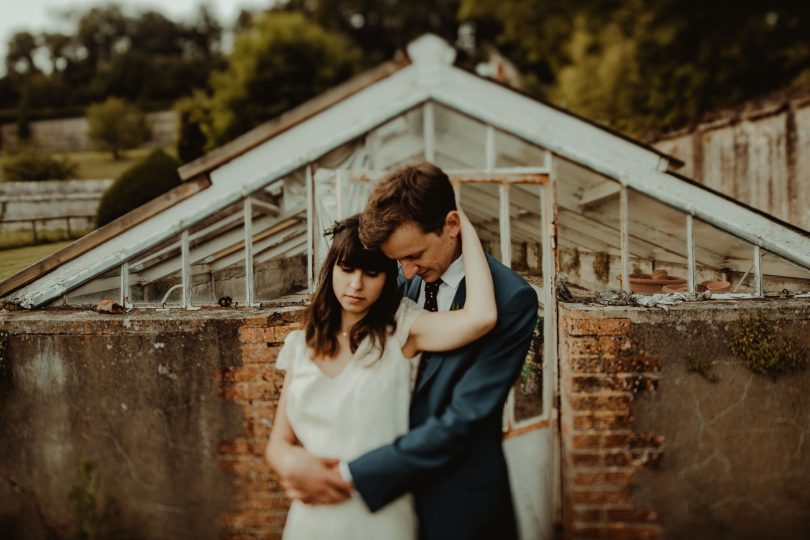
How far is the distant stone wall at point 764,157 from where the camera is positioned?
17.9ft

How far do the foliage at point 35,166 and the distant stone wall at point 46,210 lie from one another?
0.09m

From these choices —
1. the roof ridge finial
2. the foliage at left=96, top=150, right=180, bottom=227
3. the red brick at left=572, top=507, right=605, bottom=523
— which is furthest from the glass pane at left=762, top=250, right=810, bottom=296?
the foliage at left=96, top=150, right=180, bottom=227

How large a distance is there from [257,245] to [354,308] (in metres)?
2.14

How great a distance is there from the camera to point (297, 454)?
1.92 m

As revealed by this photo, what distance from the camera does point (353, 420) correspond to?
1.93 metres

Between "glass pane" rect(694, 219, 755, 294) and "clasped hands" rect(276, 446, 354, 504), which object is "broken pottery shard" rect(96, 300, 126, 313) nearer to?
"clasped hands" rect(276, 446, 354, 504)

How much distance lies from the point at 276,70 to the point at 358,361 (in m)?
11.7

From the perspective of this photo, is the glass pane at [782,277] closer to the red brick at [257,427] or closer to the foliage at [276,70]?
the red brick at [257,427]

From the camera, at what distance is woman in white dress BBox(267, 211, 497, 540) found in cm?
194

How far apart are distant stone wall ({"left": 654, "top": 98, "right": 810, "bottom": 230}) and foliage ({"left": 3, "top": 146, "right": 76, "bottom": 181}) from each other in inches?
254

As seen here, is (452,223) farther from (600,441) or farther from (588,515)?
(588,515)

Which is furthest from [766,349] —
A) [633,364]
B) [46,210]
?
[46,210]

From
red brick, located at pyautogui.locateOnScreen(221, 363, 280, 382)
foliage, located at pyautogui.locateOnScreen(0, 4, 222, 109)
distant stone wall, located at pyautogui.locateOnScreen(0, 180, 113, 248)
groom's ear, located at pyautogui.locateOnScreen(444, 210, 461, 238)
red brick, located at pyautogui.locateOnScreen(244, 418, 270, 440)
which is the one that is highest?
foliage, located at pyautogui.locateOnScreen(0, 4, 222, 109)

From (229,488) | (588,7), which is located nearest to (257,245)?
(229,488)
